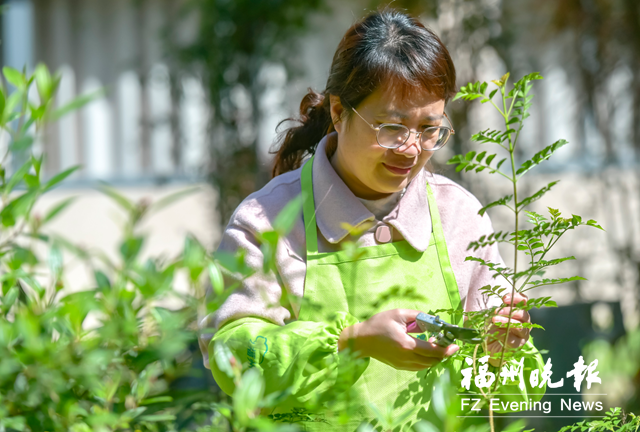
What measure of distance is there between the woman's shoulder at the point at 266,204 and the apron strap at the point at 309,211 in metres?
0.02

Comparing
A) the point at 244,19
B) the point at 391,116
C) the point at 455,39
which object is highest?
the point at 244,19

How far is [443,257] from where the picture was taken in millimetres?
1489

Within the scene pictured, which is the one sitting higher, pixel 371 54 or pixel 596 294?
pixel 371 54

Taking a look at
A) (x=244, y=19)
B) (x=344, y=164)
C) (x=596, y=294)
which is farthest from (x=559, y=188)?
(x=344, y=164)

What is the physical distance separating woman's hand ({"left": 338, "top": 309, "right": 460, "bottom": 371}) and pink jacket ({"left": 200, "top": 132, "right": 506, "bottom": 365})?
227 mm

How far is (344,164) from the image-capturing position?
1498mm

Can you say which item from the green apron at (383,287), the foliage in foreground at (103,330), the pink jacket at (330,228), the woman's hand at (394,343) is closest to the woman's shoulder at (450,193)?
the pink jacket at (330,228)

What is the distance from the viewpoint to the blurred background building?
12.9 ft

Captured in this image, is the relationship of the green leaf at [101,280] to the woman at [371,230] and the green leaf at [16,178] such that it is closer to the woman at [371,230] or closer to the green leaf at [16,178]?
the green leaf at [16,178]

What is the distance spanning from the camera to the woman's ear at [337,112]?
1458mm

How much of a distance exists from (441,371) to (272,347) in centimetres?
41

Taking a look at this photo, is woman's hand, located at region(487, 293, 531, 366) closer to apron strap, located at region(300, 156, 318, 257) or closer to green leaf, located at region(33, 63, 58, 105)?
apron strap, located at region(300, 156, 318, 257)

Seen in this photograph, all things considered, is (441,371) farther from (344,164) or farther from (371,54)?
(371,54)

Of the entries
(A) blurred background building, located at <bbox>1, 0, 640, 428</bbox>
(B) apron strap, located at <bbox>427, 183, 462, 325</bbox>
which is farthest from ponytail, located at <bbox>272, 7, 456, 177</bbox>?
(A) blurred background building, located at <bbox>1, 0, 640, 428</bbox>
